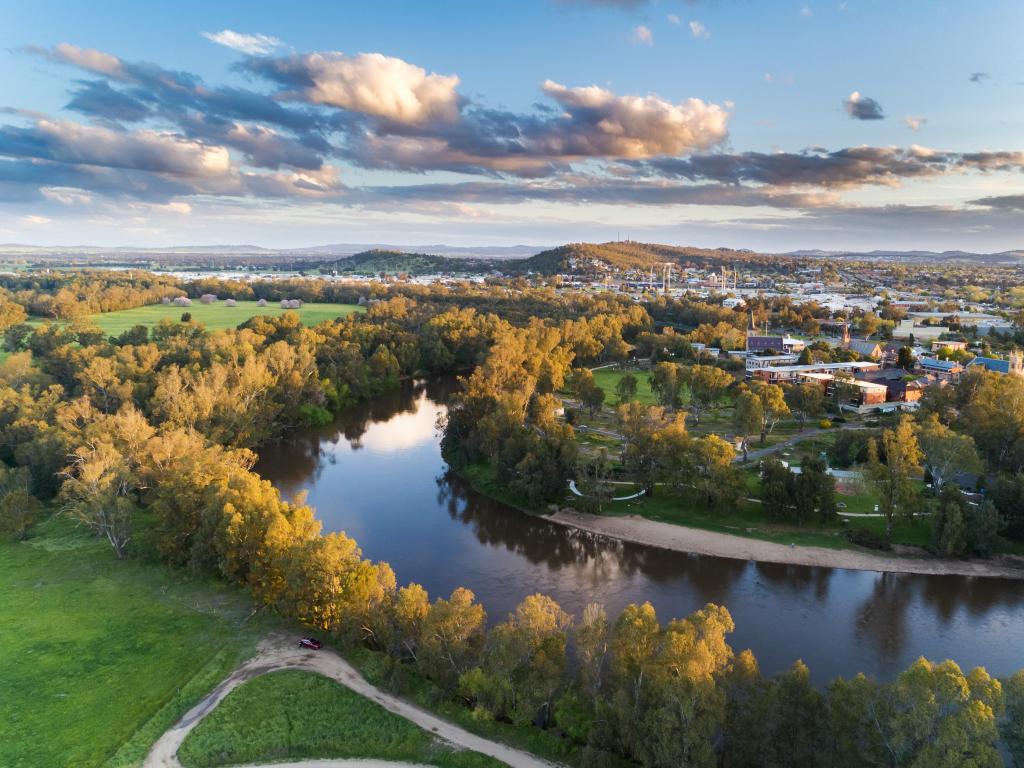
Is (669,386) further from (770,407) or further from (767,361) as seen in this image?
(767,361)

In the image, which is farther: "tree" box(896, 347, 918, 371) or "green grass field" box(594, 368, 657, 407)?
"tree" box(896, 347, 918, 371)

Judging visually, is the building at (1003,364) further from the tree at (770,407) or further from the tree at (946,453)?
the tree at (946,453)

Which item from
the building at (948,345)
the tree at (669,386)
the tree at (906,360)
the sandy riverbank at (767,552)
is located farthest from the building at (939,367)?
the sandy riverbank at (767,552)

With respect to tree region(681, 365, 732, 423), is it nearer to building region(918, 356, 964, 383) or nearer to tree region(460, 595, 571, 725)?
building region(918, 356, 964, 383)

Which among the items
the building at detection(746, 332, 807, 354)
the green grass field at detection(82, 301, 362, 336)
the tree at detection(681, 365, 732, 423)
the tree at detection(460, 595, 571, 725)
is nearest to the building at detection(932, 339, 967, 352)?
the building at detection(746, 332, 807, 354)

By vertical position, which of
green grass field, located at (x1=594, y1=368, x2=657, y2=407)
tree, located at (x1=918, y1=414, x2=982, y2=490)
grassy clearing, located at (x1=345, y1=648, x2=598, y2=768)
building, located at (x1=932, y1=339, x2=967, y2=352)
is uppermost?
building, located at (x1=932, y1=339, x2=967, y2=352)

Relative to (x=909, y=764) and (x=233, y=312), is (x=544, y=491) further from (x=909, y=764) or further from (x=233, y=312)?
(x=233, y=312)

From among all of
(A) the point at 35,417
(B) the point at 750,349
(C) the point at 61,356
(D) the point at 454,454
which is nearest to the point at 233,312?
(C) the point at 61,356

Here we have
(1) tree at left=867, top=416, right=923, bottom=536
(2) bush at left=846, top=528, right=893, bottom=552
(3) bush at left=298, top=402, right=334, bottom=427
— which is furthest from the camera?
(3) bush at left=298, top=402, right=334, bottom=427
